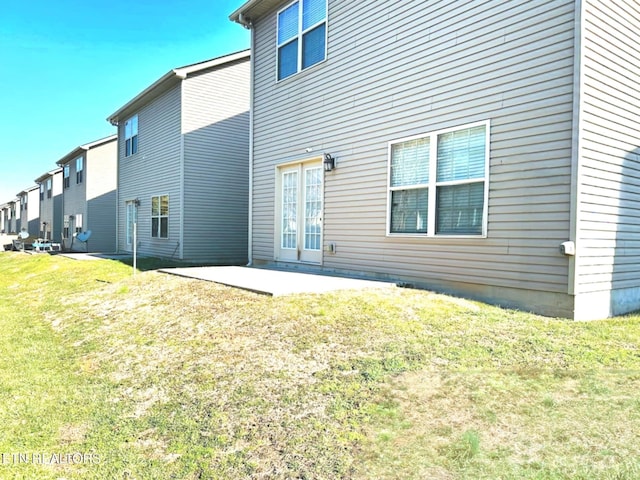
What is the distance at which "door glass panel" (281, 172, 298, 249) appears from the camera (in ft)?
30.7

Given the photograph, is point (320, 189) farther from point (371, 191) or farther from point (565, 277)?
point (565, 277)

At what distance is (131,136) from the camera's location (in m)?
17.4

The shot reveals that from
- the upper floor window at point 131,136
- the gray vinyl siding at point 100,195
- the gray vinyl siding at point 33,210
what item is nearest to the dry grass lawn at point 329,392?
the upper floor window at point 131,136

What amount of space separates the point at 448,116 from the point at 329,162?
8.56ft

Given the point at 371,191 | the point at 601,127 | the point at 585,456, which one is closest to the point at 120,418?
the point at 585,456

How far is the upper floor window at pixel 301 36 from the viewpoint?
856 centimetres

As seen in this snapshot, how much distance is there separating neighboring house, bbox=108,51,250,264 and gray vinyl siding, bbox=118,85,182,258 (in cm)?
3

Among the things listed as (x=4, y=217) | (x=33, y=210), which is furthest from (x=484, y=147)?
(x=4, y=217)

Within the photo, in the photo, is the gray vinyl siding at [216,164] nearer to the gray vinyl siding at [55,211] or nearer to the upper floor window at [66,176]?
the upper floor window at [66,176]

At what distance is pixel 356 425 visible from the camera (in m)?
2.87

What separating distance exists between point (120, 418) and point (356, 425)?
181 cm

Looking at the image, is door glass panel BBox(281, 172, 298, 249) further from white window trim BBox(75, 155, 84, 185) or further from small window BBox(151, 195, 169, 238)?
white window trim BBox(75, 155, 84, 185)

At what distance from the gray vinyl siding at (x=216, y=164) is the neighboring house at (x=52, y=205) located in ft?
65.6

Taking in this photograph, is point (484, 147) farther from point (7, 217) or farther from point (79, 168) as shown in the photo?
point (7, 217)
